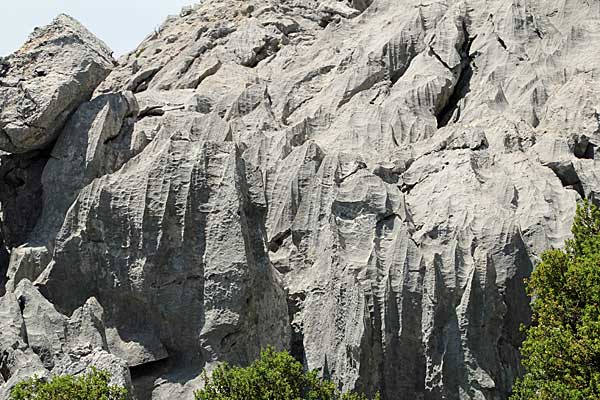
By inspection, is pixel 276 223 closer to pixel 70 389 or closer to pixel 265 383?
pixel 265 383

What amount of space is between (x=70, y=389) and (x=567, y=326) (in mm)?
11648

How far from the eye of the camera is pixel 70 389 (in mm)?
22922

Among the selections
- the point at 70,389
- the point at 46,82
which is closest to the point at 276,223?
the point at 46,82

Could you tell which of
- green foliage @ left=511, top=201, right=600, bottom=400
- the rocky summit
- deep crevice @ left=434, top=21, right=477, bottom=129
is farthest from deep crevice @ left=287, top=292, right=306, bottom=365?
deep crevice @ left=434, top=21, right=477, bottom=129

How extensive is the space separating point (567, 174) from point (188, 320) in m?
13.3

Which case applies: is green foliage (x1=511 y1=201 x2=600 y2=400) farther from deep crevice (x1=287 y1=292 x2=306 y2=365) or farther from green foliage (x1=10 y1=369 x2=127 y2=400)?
green foliage (x1=10 y1=369 x2=127 y2=400)

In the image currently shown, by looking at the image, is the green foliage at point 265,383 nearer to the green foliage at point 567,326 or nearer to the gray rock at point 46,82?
the green foliage at point 567,326

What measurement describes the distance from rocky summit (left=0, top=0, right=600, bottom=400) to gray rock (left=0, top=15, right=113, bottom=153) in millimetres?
65

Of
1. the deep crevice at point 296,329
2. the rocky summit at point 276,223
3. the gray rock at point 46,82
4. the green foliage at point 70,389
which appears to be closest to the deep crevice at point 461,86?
the rocky summit at point 276,223

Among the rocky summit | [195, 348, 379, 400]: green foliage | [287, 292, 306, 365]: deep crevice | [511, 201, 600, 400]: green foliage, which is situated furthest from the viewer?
[287, 292, 306, 365]: deep crevice

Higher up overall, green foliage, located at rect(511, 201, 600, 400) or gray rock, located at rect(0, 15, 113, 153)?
gray rock, located at rect(0, 15, 113, 153)

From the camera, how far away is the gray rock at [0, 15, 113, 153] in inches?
1226

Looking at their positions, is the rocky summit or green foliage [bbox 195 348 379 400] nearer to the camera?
green foliage [bbox 195 348 379 400]

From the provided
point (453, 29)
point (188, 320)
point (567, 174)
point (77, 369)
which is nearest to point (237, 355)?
point (188, 320)
